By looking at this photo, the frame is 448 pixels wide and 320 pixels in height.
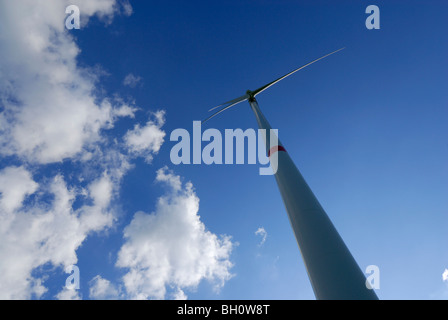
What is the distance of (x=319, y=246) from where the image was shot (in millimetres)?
6793

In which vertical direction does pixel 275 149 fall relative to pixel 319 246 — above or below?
above

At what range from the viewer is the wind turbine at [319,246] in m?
5.73

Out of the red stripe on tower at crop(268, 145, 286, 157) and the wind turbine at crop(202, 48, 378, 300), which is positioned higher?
the red stripe on tower at crop(268, 145, 286, 157)

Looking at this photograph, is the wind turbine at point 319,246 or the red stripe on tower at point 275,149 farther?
the red stripe on tower at point 275,149

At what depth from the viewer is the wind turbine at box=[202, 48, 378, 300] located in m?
5.73

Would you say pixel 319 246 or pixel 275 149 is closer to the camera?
pixel 319 246

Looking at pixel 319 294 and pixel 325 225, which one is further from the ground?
pixel 325 225

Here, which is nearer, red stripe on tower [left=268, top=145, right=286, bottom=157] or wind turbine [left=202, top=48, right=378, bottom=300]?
wind turbine [left=202, top=48, right=378, bottom=300]

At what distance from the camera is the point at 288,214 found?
331 inches

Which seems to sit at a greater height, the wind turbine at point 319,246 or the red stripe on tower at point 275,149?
the red stripe on tower at point 275,149
